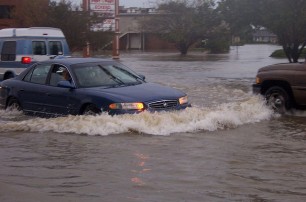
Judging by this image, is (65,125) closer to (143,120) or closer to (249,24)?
(143,120)

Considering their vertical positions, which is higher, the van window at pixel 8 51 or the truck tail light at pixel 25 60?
the van window at pixel 8 51

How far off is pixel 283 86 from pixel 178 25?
5837 cm

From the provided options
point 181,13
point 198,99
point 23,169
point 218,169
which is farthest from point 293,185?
point 181,13

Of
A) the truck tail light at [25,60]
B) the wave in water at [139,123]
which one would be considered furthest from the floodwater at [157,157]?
the truck tail light at [25,60]

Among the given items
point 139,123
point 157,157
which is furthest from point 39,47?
point 157,157

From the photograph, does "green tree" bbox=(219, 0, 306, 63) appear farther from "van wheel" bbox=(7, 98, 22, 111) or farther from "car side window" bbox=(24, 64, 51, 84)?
"van wheel" bbox=(7, 98, 22, 111)

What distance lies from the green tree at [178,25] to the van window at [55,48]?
4985 centimetres

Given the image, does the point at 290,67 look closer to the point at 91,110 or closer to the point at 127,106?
the point at 127,106

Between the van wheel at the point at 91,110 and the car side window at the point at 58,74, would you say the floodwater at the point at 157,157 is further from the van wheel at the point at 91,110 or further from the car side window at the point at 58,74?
the car side window at the point at 58,74

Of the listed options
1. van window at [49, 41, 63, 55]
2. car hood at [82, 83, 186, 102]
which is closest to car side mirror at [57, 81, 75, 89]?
car hood at [82, 83, 186, 102]

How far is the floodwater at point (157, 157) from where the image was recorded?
6629 millimetres

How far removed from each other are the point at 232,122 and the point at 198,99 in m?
6.24

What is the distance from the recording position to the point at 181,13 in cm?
7300

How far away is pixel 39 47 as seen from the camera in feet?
63.9
